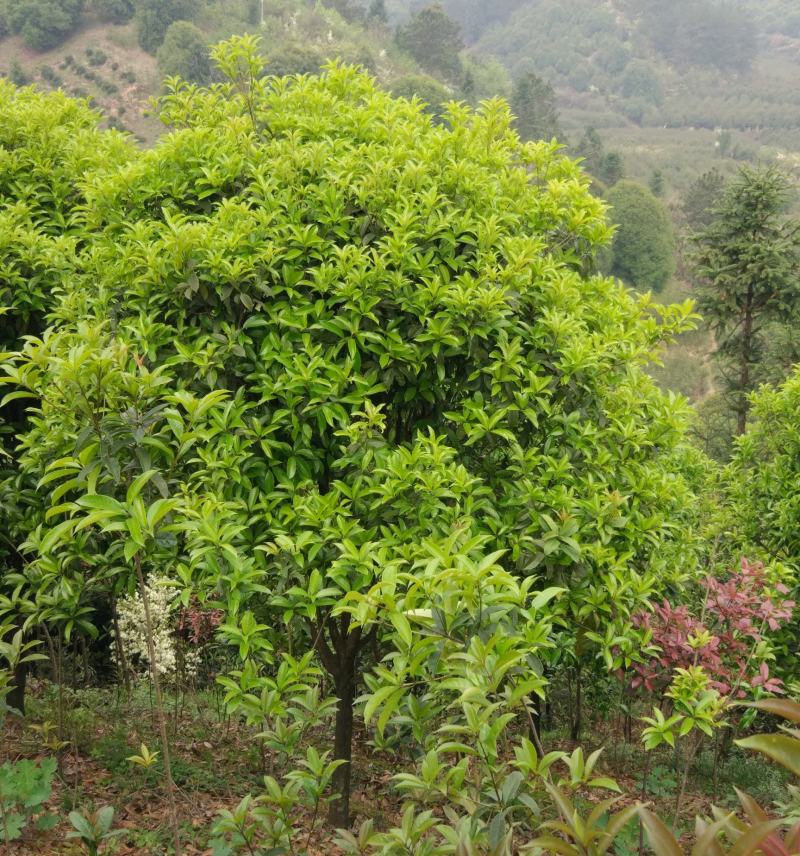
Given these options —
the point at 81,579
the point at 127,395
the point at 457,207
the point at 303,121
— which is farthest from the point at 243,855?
the point at 303,121

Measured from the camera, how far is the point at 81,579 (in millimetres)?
4145

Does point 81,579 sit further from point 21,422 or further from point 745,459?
point 745,459

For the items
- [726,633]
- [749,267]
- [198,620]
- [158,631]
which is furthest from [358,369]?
[749,267]

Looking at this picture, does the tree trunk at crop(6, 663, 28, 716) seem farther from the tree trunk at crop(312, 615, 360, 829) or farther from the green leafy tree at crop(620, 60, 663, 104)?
the green leafy tree at crop(620, 60, 663, 104)

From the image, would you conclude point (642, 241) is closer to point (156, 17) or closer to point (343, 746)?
point (343, 746)

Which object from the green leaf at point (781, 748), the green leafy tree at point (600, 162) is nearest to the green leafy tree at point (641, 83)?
the green leafy tree at point (600, 162)

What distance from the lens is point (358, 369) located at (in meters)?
3.95

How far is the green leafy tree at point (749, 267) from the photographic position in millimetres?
13773

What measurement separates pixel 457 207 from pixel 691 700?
9.36 ft

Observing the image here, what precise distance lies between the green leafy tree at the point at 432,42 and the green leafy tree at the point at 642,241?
4169 cm

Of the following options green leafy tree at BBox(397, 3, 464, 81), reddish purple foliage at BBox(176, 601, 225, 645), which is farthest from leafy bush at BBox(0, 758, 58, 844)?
green leafy tree at BBox(397, 3, 464, 81)

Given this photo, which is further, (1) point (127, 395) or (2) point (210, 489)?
(2) point (210, 489)

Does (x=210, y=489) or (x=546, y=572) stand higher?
(x=210, y=489)

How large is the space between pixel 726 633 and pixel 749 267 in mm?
10083
